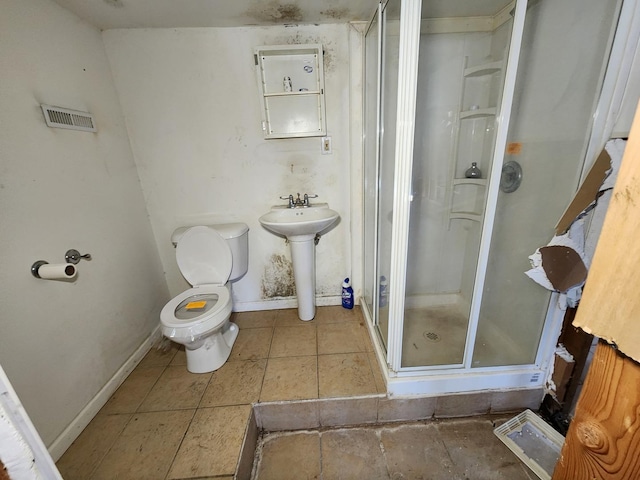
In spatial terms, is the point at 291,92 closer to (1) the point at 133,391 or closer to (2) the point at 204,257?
(2) the point at 204,257

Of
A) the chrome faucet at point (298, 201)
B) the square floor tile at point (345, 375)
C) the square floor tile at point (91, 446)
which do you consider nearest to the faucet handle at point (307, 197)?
the chrome faucet at point (298, 201)

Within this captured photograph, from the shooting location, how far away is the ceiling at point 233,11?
51.6 inches

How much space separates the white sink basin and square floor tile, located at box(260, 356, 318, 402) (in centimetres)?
78

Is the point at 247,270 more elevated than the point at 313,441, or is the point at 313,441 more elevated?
the point at 247,270

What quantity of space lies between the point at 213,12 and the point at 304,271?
161cm

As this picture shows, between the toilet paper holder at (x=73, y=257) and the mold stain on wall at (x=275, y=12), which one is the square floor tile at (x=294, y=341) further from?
the mold stain on wall at (x=275, y=12)

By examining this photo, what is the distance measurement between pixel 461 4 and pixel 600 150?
1056 millimetres

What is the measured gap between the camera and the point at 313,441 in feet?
4.06

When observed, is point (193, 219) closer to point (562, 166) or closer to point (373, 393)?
point (373, 393)

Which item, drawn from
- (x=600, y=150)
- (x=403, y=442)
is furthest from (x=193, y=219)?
(x=600, y=150)

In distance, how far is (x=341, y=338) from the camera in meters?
1.70

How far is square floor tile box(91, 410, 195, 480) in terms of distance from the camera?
102 cm

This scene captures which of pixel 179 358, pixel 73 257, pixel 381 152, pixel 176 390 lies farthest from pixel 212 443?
pixel 381 152

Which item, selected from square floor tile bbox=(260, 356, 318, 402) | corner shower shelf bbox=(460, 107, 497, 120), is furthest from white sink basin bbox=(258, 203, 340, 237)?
corner shower shelf bbox=(460, 107, 497, 120)
